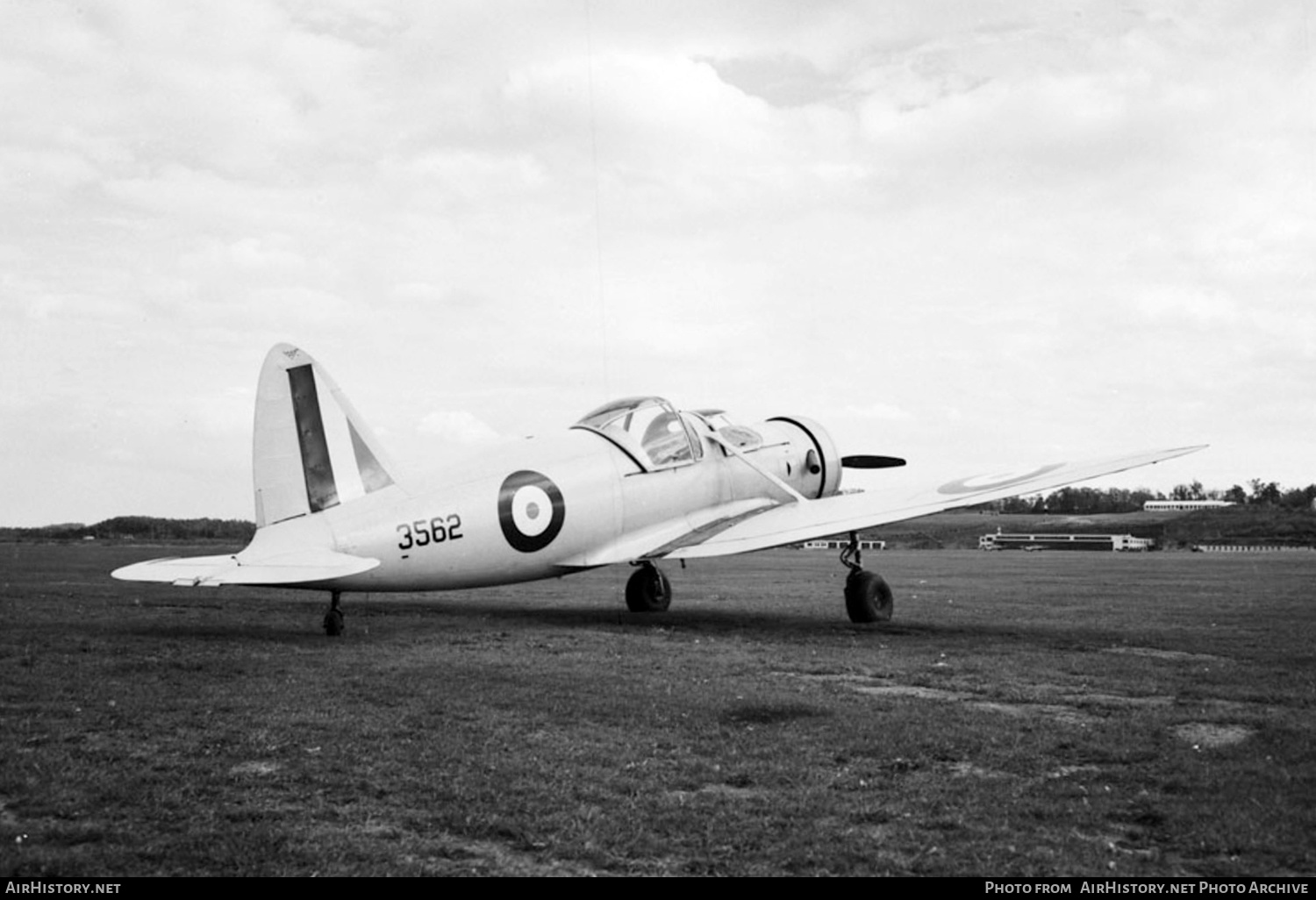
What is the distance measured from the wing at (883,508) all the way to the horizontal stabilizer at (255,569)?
3.98 meters

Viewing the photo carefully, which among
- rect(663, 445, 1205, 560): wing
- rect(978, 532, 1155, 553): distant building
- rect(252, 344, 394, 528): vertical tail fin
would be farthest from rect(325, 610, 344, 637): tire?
rect(978, 532, 1155, 553): distant building

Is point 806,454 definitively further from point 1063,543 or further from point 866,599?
point 1063,543

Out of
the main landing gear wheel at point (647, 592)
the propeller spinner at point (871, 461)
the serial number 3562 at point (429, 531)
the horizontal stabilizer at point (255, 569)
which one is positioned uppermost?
the propeller spinner at point (871, 461)

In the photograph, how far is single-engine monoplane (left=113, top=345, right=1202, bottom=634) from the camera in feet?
33.2

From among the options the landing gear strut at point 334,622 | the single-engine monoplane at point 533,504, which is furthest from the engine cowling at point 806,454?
the landing gear strut at point 334,622

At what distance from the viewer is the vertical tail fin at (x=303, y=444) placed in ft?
33.8

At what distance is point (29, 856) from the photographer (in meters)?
3.69

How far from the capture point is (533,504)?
11.4m

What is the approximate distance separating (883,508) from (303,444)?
640cm

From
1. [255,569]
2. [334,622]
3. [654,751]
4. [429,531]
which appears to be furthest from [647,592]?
[654,751]

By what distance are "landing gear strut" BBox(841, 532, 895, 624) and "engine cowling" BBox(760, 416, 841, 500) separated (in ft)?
9.29

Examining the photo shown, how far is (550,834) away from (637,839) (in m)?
0.35

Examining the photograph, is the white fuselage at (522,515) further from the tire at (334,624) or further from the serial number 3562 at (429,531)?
the tire at (334,624)

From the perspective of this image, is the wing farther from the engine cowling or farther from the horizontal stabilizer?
the horizontal stabilizer
